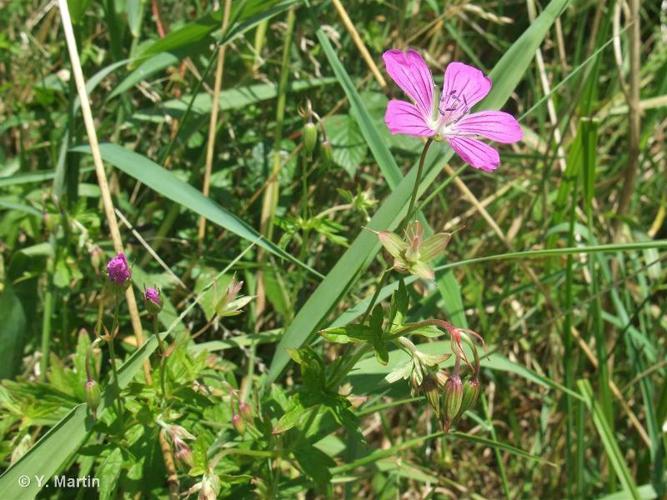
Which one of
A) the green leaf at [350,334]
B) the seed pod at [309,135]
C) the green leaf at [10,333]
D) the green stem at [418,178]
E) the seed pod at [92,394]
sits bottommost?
the green leaf at [10,333]

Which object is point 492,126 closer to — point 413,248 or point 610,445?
point 413,248

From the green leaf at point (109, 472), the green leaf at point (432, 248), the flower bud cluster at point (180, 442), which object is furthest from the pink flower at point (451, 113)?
the green leaf at point (109, 472)

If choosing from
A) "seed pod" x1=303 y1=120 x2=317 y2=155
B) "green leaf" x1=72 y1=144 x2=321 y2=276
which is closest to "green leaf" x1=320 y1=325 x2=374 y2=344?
"green leaf" x1=72 y1=144 x2=321 y2=276

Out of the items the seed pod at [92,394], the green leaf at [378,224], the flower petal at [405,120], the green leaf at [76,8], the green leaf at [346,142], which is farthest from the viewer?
the green leaf at [346,142]

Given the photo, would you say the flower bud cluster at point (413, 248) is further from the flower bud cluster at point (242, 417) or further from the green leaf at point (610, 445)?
the green leaf at point (610, 445)

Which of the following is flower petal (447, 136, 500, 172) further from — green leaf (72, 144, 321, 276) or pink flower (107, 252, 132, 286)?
pink flower (107, 252, 132, 286)

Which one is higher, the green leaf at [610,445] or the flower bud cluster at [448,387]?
the flower bud cluster at [448,387]

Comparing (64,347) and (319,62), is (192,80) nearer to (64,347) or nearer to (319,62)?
(319,62)
